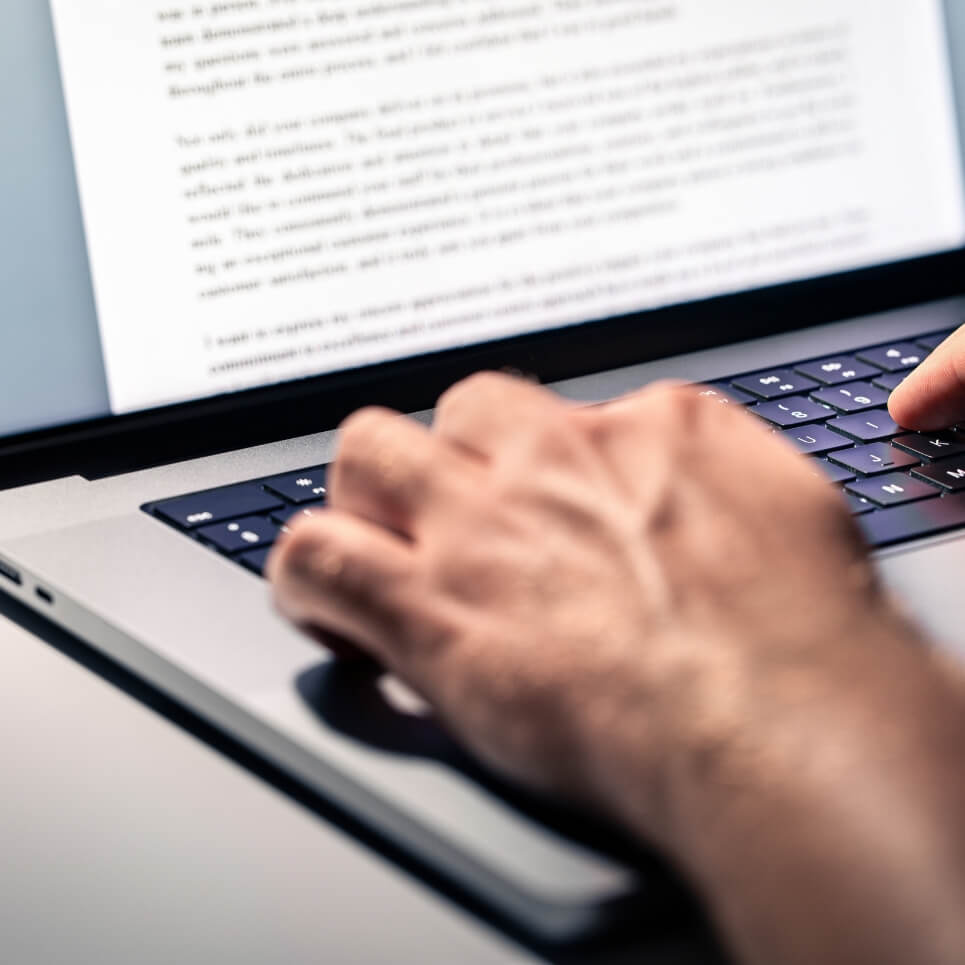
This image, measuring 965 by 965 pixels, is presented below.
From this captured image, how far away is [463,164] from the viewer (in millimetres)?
666

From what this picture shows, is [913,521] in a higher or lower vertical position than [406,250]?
A: lower

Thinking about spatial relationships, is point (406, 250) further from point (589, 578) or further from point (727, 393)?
point (589, 578)

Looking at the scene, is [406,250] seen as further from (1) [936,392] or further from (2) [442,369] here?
(1) [936,392]

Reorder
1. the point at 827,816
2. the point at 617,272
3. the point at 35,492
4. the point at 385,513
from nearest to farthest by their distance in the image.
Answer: the point at 827,816, the point at 385,513, the point at 35,492, the point at 617,272

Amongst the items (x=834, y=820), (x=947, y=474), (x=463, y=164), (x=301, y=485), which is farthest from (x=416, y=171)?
(x=834, y=820)

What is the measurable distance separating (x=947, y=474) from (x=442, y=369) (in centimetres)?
24

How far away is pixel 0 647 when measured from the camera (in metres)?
0.50

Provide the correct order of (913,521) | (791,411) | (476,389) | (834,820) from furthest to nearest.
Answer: (791,411), (913,521), (476,389), (834,820)

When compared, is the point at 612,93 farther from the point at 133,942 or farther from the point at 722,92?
the point at 133,942

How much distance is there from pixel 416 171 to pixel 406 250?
4 cm

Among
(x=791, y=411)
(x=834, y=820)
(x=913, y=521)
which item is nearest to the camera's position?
(x=834, y=820)

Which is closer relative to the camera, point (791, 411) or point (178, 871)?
point (178, 871)

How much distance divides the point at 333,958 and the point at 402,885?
30 millimetres

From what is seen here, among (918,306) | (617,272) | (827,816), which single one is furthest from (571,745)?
(918,306)
